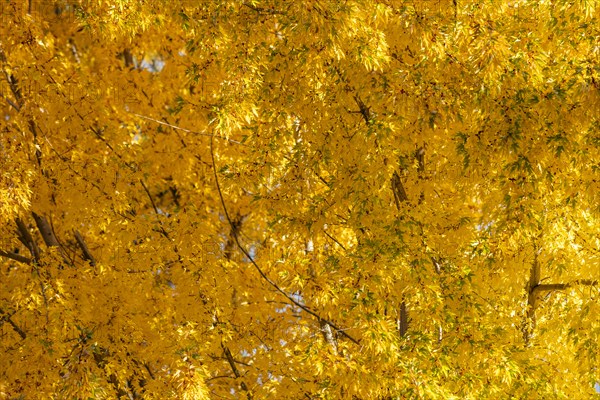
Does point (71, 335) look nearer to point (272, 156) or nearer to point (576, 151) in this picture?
point (272, 156)

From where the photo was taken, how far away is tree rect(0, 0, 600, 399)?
17.5ft

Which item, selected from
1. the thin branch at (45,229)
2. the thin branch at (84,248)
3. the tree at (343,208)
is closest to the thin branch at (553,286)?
the tree at (343,208)

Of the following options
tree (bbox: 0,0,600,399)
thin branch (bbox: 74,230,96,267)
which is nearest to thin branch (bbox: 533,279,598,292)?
tree (bbox: 0,0,600,399)

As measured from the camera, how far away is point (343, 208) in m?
6.34

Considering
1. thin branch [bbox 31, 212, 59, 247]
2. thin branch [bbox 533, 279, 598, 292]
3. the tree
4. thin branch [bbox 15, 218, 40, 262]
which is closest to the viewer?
the tree

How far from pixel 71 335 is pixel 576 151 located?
493 cm

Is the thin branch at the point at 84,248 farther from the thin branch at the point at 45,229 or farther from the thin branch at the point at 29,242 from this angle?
the thin branch at the point at 29,242

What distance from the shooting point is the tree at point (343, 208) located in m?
5.34

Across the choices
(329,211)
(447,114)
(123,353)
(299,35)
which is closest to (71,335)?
(123,353)

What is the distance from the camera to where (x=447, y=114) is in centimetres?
542

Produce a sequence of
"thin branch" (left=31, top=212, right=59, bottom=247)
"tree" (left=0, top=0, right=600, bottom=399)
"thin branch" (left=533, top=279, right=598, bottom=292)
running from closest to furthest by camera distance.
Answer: "tree" (left=0, top=0, right=600, bottom=399), "thin branch" (left=533, top=279, right=598, bottom=292), "thin branch" (left=31, top=212, right=59, bottom=247)

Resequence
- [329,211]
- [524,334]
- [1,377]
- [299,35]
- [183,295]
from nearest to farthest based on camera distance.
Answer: [299,35]
[329,211]
[183,295]
[1,377]
[524,334]

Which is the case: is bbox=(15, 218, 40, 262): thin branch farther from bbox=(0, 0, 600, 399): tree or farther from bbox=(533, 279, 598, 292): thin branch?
bbox=(533, 279, 598, 292): thin branch

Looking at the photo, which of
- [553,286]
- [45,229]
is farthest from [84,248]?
[553,286]
